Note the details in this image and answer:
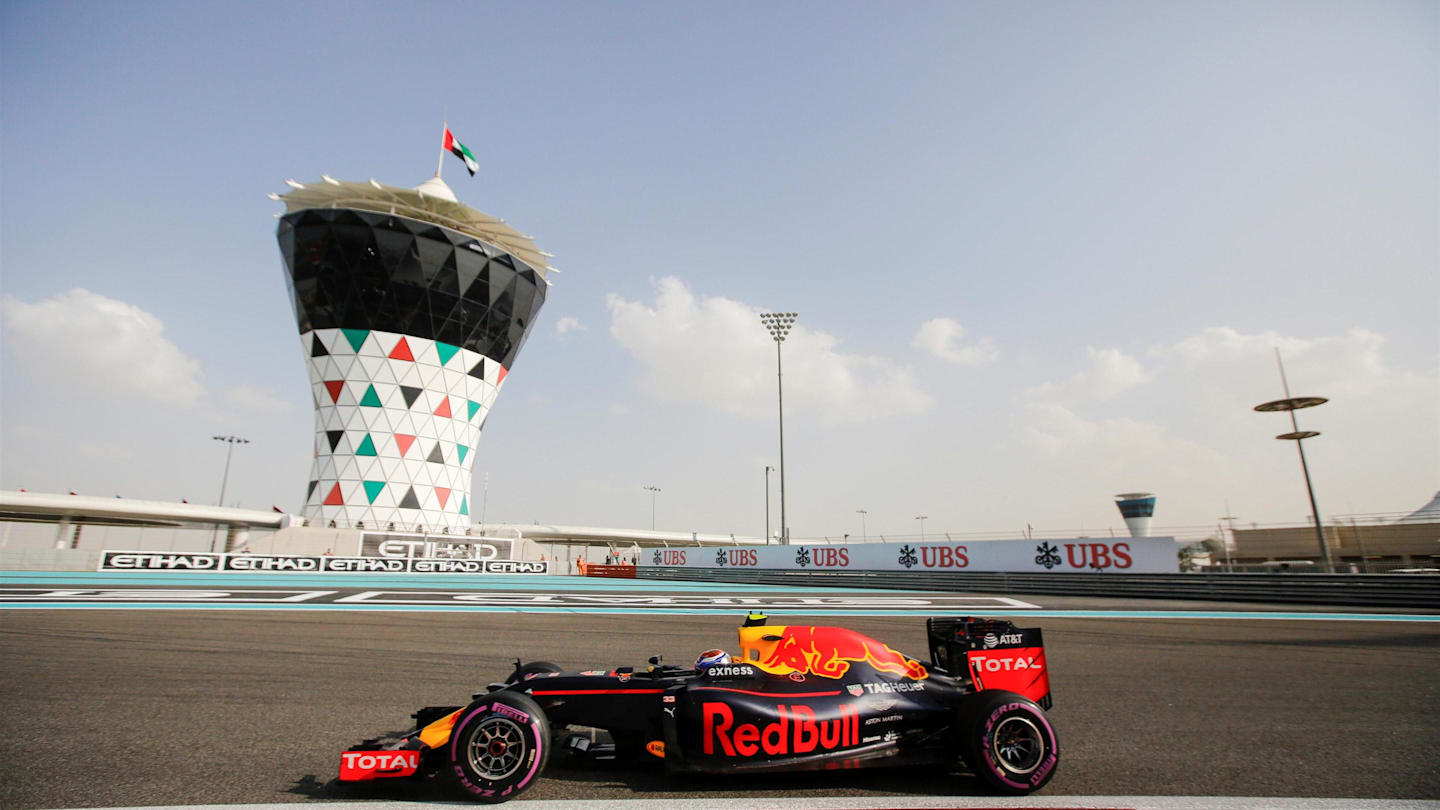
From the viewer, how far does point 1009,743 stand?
3.38m

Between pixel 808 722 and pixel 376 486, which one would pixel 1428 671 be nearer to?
pixel 808 722

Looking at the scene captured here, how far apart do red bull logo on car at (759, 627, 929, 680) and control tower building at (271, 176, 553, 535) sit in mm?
45269

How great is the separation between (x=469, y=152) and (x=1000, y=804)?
5378 centimetres

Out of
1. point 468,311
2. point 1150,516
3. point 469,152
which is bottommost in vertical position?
point 1150,516

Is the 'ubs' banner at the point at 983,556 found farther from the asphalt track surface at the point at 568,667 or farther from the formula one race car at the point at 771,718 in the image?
the formula one race car at the point at 771,718

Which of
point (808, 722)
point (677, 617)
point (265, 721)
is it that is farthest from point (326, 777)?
point (677, 617)

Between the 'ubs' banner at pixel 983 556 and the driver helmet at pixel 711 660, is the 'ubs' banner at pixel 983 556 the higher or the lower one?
the higher one

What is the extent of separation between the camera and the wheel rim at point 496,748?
10.5ft

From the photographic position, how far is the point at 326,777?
3.41 m

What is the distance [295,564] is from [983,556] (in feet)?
104

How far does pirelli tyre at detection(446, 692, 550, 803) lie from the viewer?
3166mm

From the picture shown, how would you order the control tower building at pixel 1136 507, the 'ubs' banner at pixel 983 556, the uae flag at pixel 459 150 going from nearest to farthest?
the 'ubs' banner at pixel 983 556, the control tower building at pixel 1136 507, the uae flag at pixel 459 150

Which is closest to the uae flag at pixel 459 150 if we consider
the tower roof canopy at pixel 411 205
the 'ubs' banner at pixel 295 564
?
the tower roof canopy at pixel 411 205

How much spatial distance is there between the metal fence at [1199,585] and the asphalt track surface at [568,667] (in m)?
6.33
